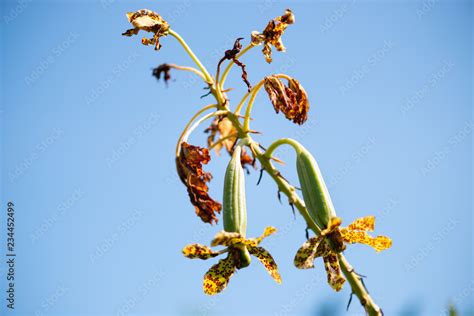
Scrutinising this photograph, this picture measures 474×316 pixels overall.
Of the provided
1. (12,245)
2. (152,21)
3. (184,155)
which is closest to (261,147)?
(184,155)

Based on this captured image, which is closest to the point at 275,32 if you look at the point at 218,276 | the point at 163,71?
the point at 163,71

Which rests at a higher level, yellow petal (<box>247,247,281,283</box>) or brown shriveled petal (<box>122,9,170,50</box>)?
brown shriveled petal (<box>122,9,170,50</box>)

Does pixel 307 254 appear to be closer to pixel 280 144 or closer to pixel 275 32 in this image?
pixel 280 144

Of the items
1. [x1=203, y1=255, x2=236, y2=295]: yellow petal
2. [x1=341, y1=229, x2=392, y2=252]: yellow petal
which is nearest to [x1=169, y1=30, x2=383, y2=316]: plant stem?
[x1=341, y1=229, x2=392, y2=252]: yellow petal

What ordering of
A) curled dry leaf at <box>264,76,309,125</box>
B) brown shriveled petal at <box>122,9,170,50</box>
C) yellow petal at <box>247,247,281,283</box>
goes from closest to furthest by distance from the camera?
yellow petal at <box>247,247,281,283</box> → curled dry leaf at <box>264,76,309,125</box> → brown shriveled petal at <box>122,9,170,50</box>

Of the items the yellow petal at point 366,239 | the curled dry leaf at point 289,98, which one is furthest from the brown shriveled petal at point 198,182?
the yellow petal at point 366,239

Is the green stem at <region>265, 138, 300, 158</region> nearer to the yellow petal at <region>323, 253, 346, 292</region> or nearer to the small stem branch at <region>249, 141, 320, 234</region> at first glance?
the small stem branch at <region>249, 141, 320, 234</region>
